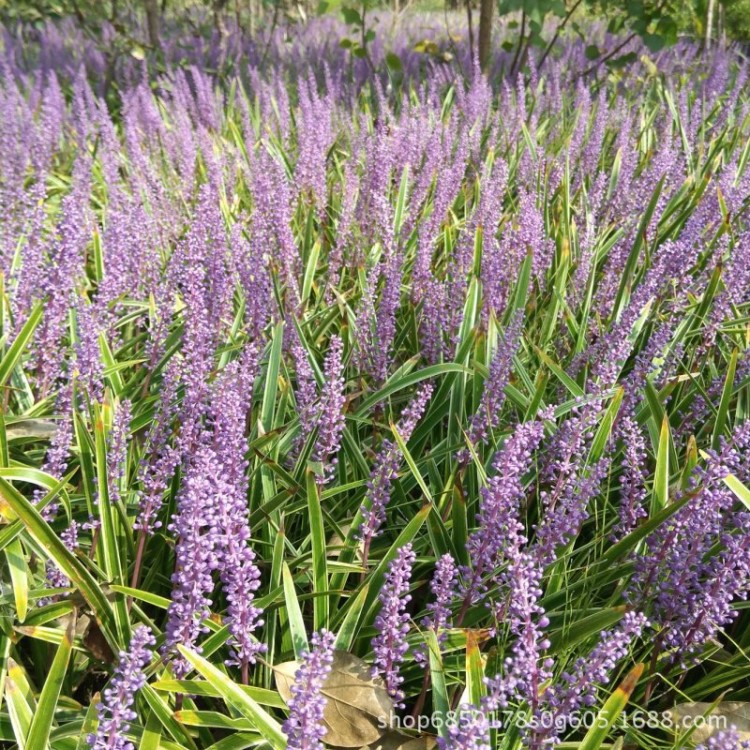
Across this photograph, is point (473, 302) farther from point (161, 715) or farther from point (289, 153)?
point (289, 153)

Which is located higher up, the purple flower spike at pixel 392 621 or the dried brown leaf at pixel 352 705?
the purple flower spike at pixel 392 621

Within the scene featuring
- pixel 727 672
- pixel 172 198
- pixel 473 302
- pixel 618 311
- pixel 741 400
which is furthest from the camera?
pixel 172 198

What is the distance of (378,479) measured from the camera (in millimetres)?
1827

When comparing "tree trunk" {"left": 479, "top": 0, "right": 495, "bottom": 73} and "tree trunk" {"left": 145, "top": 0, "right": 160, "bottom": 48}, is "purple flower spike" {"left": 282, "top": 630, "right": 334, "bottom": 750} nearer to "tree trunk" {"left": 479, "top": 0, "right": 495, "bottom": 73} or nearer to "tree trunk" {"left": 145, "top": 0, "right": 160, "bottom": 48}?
"tree trunk" {"left": 479, "top": 0, "right": 495, "bottom": 73}

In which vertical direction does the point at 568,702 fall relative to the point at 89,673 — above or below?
above

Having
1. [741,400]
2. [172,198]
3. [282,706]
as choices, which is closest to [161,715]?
[282,706]

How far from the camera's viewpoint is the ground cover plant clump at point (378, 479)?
152cm

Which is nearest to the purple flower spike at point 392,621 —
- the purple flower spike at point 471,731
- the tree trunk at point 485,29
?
the purple flower spike at point 471,731

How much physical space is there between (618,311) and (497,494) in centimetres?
174

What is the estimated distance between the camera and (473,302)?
2.81 m

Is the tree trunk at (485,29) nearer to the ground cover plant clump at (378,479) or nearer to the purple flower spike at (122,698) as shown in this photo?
the ground cover plant clump at (378,479)

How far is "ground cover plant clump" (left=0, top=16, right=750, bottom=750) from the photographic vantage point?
1.52 meters

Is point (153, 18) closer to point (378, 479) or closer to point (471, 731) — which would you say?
point (378, 479)

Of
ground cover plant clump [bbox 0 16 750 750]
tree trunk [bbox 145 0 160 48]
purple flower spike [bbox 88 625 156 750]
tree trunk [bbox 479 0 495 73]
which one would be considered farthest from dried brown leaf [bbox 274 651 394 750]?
tree trunk [bbox 145 0 160 48]
